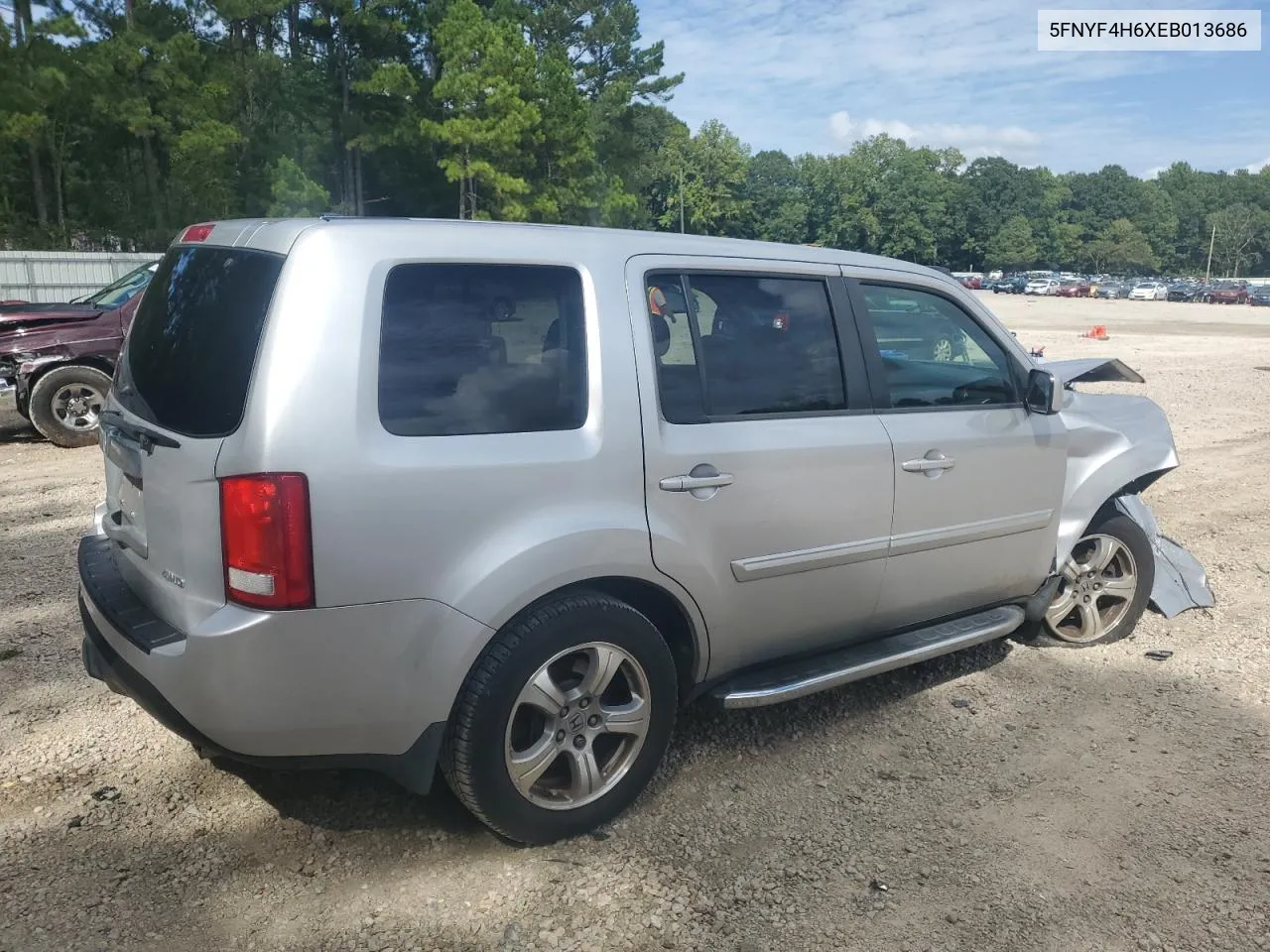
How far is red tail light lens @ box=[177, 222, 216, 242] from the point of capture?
3203mm

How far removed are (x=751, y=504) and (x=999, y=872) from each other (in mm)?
1345

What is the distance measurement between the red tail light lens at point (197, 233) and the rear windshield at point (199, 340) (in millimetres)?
47

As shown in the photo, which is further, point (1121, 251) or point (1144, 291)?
point (1121, 251)

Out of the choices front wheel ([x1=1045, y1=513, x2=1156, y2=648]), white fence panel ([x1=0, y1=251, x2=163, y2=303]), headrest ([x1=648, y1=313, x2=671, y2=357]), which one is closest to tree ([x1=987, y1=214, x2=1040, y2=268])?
white fence panel ([x1=0, y1=251, x2=163, y2=303])

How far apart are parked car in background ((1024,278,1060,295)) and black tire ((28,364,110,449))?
7936 cm

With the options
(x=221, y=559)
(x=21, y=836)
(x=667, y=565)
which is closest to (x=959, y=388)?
(x=667, y=565)

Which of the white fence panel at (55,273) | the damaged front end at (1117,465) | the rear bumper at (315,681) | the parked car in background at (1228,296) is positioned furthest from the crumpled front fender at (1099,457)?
the parked car in background at (1228,296)

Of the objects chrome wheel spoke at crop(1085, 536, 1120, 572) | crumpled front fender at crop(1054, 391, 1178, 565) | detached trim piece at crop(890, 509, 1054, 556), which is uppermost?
crumpled front fender at crop(1054, 391, 1178, 565)

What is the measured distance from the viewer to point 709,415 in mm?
3299

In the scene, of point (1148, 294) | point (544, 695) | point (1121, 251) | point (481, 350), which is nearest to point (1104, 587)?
point (544, 695)

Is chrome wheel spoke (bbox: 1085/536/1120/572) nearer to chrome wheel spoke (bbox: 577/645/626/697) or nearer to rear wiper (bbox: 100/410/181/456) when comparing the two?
chrome wheel spoke (bbox: 577/645/626/697)

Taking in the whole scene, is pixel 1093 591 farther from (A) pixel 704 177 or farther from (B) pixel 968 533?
(A) pixel 704 177

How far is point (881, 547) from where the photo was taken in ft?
12.2

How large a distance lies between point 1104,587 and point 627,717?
286 cm
